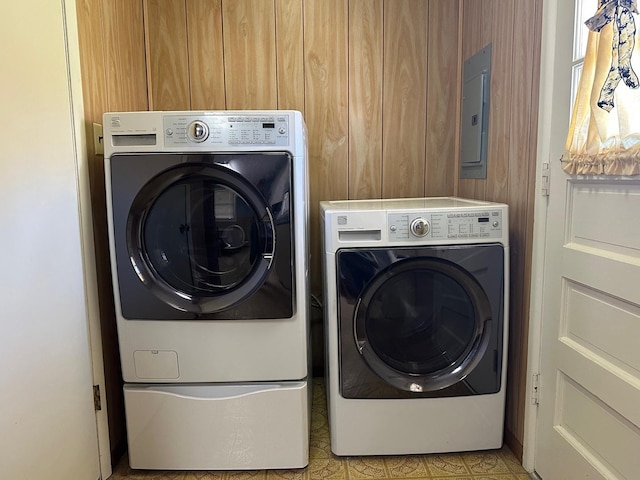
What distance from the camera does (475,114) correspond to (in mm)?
1959

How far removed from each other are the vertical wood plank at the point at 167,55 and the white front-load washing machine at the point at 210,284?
87 cm

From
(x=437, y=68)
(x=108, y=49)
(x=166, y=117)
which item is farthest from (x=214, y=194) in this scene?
(x=437, y=68)

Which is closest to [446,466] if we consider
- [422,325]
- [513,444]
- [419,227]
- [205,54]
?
[513,444]

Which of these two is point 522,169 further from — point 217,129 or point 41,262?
point 41,262

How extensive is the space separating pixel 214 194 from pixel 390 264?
666mm

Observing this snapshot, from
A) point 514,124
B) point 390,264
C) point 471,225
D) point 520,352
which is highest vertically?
point 514,124

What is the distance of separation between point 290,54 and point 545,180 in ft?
4.61

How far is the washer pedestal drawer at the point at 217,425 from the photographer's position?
1.52m

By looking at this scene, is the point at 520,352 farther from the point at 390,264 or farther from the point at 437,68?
the point at 437,68

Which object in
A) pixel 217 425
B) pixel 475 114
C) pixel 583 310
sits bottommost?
pixel 217 425

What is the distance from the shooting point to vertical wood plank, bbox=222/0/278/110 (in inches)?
83.0

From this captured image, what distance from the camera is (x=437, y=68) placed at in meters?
2.19

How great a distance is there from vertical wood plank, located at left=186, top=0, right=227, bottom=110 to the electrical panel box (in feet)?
4.08

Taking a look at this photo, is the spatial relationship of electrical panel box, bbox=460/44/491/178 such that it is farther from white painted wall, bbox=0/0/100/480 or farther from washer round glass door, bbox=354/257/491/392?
white painted wall, bbox=0/0/100/480
